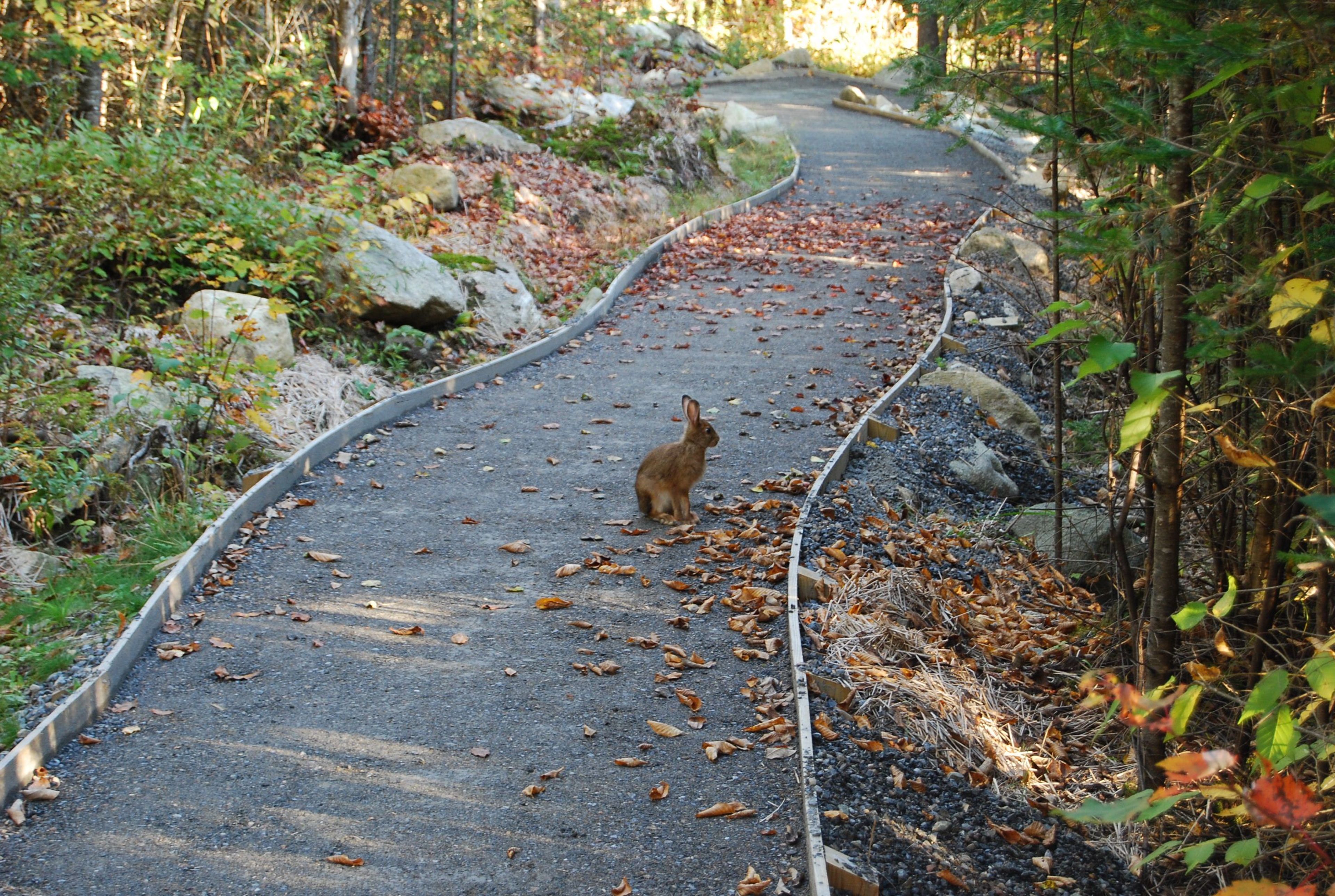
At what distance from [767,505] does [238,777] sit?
390 cm

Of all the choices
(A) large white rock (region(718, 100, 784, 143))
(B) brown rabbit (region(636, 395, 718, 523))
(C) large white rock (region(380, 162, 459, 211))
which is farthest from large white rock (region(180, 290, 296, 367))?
(A) large white rock (region(718, 100, 784, 143))

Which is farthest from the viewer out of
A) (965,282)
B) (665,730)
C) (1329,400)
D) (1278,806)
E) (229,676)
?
(965,282)

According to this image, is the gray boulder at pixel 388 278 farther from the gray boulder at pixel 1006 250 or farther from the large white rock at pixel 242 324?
the gray boulder at pixel 1006 250

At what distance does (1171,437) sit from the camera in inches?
151

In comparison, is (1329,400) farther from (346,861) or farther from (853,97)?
(853,97)

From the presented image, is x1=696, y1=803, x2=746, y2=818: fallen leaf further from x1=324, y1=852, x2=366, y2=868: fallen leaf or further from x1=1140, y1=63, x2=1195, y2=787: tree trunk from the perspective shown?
x1=1140, y1=63, x2=1195, y2=787: tree trunk

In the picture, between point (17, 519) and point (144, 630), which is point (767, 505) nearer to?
point (144, 630)

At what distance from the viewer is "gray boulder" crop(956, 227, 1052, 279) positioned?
44.6 feet

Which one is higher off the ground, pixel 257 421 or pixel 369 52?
pixel 369 52

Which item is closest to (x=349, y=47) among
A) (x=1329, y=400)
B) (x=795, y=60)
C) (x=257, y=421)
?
(x=257, y=421)

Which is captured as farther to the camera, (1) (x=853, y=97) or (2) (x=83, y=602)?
(1) (x=853, y=97)

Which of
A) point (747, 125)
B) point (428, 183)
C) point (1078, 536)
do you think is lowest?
point (1078, 536)

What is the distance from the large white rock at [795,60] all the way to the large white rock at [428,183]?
77.8 feet

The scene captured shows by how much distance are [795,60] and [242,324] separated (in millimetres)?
29801
